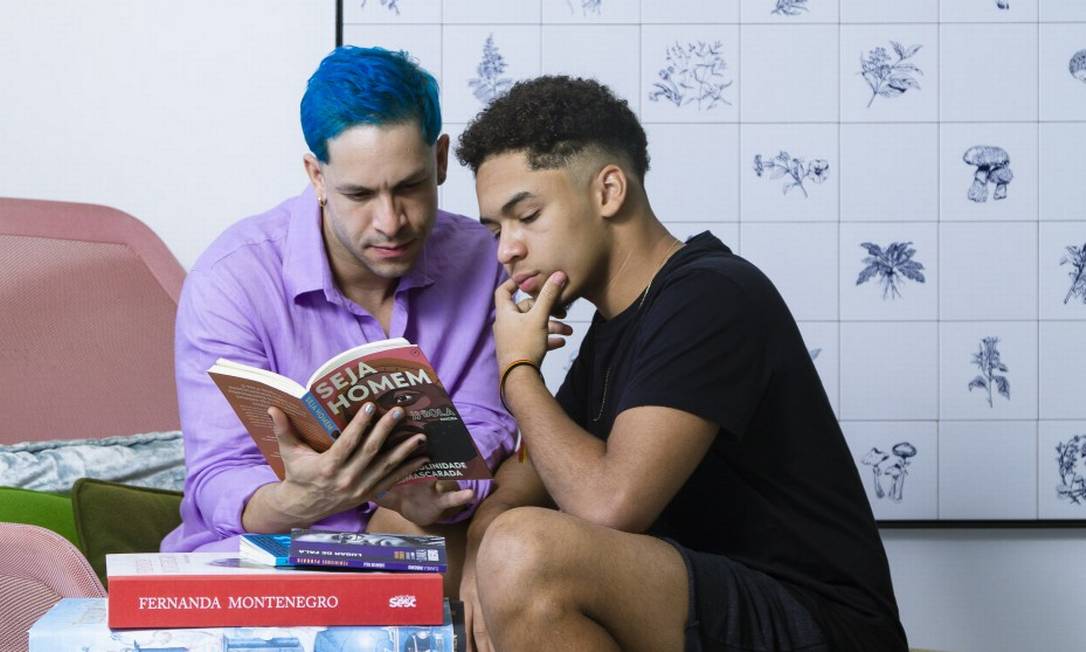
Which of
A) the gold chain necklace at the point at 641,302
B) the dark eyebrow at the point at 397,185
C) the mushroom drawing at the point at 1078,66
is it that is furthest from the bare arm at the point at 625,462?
the mushroom drawing at the point at 1078,66

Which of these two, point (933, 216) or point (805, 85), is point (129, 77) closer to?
point (805, 85)

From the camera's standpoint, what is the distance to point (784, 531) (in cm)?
162

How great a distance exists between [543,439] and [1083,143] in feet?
5.61

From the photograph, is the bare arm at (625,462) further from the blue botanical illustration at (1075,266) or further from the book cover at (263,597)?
the blue botanical illustration at (1075,266)

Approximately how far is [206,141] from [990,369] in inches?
69.8

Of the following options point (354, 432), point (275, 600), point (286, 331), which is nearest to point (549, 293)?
point (354, 432)

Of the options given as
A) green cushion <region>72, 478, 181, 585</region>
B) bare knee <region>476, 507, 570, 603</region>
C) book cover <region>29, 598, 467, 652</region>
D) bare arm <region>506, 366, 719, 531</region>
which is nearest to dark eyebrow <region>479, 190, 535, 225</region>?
bare arm <region>506, 366, 719, 531</region>

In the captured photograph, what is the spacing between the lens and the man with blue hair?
179 cm

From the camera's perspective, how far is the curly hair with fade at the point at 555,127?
5.90 feet

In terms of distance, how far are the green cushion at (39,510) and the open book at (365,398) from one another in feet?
1.86

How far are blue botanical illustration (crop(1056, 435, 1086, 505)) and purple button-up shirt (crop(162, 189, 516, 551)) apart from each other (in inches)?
54.4

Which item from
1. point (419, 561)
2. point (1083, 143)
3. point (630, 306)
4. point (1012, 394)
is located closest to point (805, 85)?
point (1083, 143)

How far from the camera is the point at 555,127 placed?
5.90 ft

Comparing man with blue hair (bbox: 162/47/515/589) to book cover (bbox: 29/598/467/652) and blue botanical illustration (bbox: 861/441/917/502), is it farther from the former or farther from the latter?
blue botanical illustration (bbox: 861/441/917/502)
